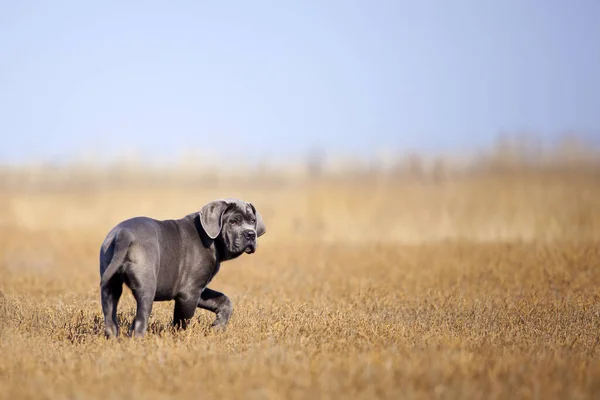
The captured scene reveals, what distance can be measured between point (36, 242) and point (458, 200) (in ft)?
54.0

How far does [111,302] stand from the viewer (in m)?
8.59

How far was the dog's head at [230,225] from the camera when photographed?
951 centimetres

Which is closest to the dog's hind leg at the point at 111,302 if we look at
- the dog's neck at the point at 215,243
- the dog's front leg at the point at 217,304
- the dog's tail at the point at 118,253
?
the dog's tail at the point at 118,253

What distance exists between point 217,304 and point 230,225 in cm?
111

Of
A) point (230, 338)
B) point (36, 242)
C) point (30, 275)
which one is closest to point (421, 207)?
point (36, 242)

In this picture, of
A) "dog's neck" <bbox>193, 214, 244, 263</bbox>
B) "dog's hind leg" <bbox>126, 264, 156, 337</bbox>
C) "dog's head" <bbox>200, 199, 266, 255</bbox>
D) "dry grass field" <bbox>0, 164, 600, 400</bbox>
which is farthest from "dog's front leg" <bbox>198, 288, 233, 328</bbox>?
"dog's hind leg" <bbox>126, 264, 156, 337</bbox>

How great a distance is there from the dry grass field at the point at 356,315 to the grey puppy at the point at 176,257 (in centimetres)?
40

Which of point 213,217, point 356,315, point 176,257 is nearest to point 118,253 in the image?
point 176,257

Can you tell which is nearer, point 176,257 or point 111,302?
point 111,302

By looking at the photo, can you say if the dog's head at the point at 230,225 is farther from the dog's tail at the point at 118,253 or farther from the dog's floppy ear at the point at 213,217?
the dog's tail at the point at 118,253

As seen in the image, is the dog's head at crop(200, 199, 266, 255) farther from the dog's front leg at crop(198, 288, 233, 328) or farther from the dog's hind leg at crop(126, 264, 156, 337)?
the dog's hind leg at crop(126, 264, 156, 337)

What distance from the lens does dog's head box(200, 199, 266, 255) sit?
374 inches

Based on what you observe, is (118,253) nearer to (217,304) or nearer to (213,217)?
(213,217)

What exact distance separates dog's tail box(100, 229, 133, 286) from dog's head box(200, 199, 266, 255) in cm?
128
